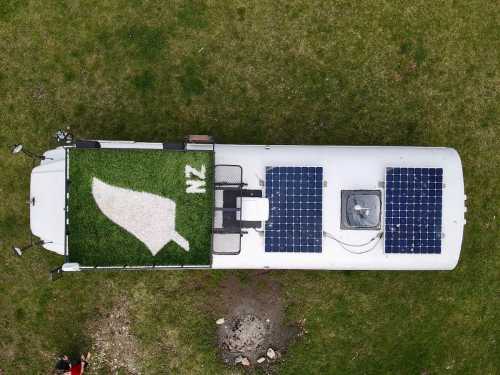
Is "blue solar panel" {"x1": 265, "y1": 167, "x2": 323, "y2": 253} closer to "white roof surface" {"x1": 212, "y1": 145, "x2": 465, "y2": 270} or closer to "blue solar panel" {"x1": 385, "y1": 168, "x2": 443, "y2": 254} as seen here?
"white roof surface" {"x1": 212, "y1": 145, "x2": 465, "y2": 270}

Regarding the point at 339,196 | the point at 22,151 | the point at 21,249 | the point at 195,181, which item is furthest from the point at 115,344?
the point at 339,196

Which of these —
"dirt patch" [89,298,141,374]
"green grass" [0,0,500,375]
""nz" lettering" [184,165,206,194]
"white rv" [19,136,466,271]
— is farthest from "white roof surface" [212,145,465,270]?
"dirt patch" [89,298,141,374]

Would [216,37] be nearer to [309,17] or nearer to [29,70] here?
[309,17]

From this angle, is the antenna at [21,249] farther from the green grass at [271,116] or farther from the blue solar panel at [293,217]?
the blue solar panel at [293,217]

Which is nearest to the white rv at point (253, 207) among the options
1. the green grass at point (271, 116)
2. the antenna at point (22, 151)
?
the antenna at point (22, 151)

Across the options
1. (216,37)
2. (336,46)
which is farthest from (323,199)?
(216,37)

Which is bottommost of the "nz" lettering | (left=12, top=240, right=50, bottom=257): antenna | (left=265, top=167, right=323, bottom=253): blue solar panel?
(left=12, top=240, right=50, bottom=257): antenna

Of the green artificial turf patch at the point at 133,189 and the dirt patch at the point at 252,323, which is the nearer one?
the green artificial turf patch at the point at 133,189

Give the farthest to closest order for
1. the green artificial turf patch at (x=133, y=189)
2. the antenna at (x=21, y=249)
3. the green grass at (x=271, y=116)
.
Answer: the green grass at (x=271, y=116) < the antenna at (x=21, y=249) < the green artificial turf patch at (x=133, y=189)
